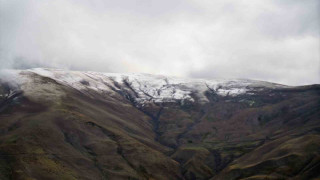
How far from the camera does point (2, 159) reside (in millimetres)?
187000

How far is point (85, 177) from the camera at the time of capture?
198m

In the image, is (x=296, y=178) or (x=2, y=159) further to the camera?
(x=296, y=178)

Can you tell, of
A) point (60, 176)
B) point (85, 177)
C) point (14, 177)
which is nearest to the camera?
point (14, 177)

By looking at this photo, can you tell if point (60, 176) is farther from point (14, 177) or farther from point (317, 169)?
point (317, 169)

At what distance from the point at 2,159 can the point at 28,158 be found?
14449 millimetres

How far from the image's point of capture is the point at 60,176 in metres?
185

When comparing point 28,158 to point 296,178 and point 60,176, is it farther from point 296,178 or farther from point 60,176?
point 296,178

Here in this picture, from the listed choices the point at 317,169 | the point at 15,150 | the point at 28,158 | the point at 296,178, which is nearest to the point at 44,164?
the point at 28,158

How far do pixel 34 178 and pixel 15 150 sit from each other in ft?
123

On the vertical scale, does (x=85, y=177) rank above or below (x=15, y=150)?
below

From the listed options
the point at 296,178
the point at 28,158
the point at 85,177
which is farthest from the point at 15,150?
the point at 296,178

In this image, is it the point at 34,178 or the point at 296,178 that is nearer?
the point at 34,178

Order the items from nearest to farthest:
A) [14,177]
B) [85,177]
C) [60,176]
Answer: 1. [14,177]
2. [60,176]
3. [85,177]

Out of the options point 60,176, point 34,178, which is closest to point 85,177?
point 60,176
